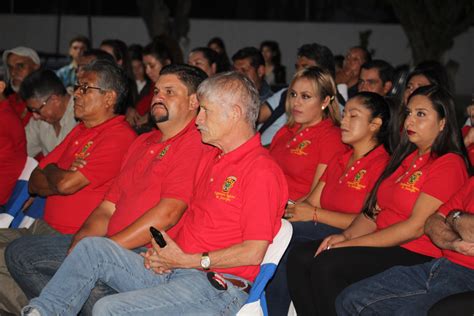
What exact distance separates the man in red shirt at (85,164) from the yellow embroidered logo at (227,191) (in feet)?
4.08

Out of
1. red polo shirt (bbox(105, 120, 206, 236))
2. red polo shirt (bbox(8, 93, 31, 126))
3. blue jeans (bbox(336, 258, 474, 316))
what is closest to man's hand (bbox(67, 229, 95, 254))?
red polo shirt (bbox(105, 120, 206, 236))

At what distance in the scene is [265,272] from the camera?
3.64 meters

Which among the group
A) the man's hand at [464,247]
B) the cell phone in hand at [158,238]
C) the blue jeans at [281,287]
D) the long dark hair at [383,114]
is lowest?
the blue jeans at [281,287]

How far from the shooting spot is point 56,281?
368 cm

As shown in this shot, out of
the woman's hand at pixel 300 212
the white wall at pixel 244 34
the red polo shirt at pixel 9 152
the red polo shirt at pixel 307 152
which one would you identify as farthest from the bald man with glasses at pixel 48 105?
the white wall at pixel 244 34

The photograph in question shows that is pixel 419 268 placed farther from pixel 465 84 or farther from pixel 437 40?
pixel 465 84

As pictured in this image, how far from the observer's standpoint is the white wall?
19.6 metres

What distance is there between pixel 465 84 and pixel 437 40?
6798 mm

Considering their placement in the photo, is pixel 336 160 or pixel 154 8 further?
pixel 154 8

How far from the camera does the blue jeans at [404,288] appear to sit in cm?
375

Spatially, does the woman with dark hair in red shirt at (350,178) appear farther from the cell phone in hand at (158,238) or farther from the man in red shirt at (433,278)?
the cell phone in hand at (158,238)

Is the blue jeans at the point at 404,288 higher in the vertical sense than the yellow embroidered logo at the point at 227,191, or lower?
lower

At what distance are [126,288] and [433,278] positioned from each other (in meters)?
1.45

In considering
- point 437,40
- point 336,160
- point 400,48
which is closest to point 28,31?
point 400,48
